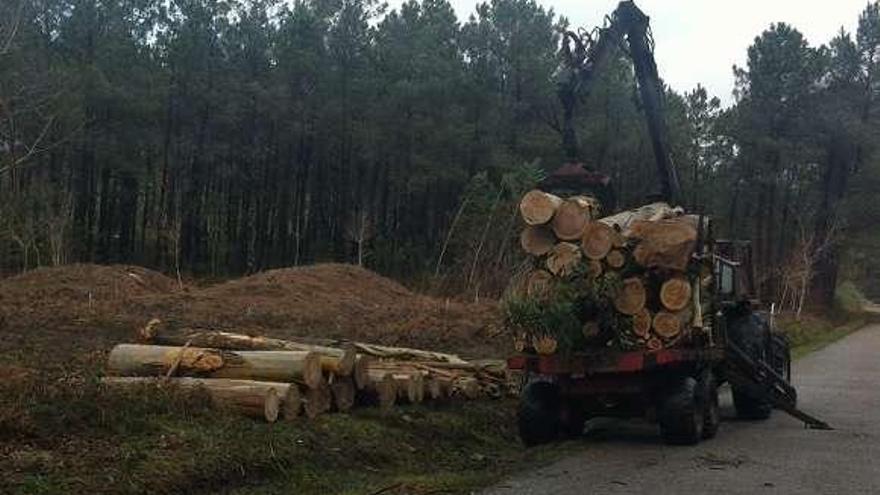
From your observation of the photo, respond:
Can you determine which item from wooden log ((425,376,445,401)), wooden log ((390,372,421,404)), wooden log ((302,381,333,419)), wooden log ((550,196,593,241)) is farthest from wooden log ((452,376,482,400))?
wooden log ((550,196,593,241))

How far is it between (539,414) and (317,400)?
2823 mm

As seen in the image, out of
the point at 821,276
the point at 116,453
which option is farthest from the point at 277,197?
the point at 116,453

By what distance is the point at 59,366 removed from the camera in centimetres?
1246

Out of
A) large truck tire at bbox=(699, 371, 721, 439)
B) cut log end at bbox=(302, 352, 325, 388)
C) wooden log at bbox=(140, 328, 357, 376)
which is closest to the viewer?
cut log end at bbox=(302, 352, 325, 388)

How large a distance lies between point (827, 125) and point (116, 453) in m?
54.3

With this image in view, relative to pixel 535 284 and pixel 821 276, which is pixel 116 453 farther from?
pixel 821 276

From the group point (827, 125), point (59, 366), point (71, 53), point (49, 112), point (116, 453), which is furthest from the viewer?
point (827, 125)

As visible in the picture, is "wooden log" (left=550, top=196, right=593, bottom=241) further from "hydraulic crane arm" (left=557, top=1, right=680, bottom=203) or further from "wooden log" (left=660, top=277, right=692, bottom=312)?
"hydraulic crane arm" (left=557, top=1, right=680, bottom=203)

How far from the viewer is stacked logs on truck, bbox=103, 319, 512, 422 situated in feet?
33.9

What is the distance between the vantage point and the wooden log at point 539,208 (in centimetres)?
1202

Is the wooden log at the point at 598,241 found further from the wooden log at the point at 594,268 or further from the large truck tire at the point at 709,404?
the large truck tire at the point at 709,404

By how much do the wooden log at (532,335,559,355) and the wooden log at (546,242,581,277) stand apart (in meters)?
0.79

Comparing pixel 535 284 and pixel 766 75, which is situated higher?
pixel 766 75

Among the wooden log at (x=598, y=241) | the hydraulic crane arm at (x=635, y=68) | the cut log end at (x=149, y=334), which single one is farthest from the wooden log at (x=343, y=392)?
the hydraulic crane arm at (x=635, y=68)
